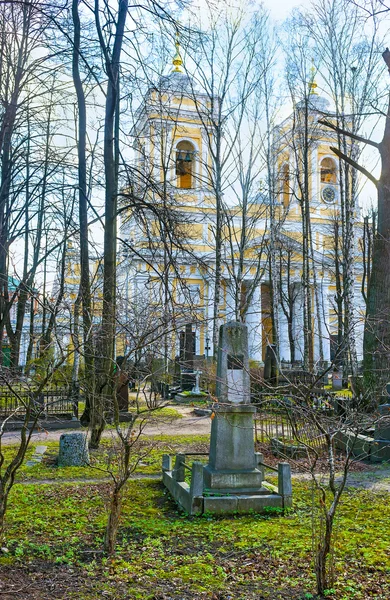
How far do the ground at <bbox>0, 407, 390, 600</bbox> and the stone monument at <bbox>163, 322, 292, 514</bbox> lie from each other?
8.3 inches

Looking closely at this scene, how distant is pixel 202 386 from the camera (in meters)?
23.7

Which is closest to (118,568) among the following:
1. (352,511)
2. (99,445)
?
(352,511)

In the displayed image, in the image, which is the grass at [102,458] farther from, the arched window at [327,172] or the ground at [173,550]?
the arched window at [327,172]

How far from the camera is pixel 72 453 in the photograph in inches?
380

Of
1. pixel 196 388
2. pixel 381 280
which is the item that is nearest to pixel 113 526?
pixel 381 280

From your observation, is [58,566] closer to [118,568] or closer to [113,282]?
[118,568]

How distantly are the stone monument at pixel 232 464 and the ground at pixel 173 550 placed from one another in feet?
0.69

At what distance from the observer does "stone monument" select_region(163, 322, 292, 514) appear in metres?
6.78

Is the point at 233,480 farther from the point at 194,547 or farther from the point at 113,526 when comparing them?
the point at 113,526

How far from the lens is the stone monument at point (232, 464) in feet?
22.2

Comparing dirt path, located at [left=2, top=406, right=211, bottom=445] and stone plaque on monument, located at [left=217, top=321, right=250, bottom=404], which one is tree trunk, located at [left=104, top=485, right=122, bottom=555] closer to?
stone plaque on monument, located at [left=217, top=321, right=250, bottom=404]

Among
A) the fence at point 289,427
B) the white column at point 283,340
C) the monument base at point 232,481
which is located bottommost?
the monument base at point 232,481

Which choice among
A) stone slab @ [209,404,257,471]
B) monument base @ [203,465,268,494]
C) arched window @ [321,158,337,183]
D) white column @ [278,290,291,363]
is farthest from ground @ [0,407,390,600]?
arched window @ [321,158,337,183]

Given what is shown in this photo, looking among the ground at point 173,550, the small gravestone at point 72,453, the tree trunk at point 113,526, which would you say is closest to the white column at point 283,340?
the small gravestone at point 72,453
